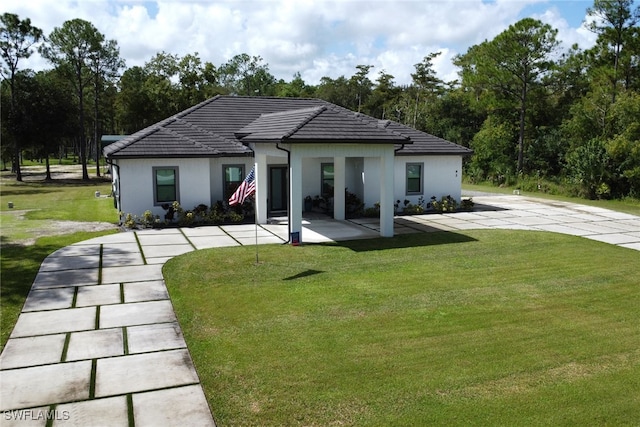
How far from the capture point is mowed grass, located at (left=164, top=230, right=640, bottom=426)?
234 inches

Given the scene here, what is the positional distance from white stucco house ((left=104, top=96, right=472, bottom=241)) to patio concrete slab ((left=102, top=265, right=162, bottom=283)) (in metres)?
4.32

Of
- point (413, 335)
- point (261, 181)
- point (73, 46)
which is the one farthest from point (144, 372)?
point (73, 46)

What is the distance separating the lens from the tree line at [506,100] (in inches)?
1056

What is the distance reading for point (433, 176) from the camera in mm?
22828

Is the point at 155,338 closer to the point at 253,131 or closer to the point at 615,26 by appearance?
the point at 253,131

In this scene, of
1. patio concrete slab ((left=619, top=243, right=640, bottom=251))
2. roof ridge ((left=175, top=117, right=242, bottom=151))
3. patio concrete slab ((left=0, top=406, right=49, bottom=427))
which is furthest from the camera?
roof ridge ((left=175, top=117, right=242, bottom=151))

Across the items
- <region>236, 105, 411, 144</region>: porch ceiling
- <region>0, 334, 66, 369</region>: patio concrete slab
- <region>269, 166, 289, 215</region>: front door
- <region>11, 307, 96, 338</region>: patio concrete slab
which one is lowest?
<region>0, 334, 66, 369</region>: patio concrete slab

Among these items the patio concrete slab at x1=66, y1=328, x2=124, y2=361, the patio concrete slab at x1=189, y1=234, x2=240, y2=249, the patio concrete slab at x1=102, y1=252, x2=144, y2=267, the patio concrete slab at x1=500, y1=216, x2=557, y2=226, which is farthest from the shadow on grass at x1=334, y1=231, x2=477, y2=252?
the patio concrete slab at x1=66, y1=328, x2=124, y2=361

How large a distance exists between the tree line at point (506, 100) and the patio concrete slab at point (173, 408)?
82.7 ft

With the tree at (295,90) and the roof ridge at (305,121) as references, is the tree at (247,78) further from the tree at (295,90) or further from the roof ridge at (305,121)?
the roof ridge at (305,121)

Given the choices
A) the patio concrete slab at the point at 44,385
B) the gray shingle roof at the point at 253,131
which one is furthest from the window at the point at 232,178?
the patio concrete slab at the point at 44,385

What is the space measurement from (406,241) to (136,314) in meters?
8.56

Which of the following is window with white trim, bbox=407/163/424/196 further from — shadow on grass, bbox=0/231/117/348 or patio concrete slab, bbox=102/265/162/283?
patio concrete slab, bbox=102/265/162/283

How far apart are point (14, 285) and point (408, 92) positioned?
53112mm
